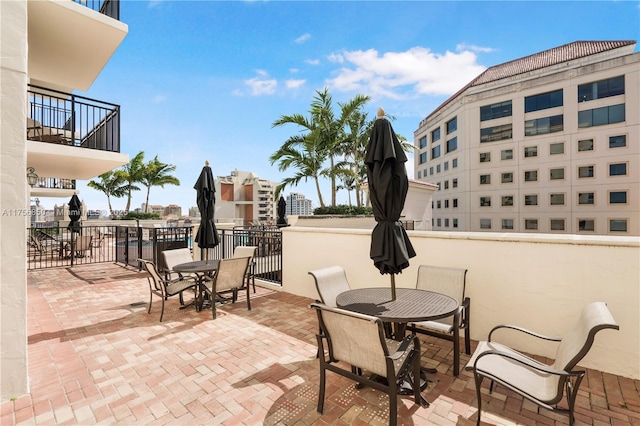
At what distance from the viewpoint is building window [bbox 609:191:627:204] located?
83.3 feet

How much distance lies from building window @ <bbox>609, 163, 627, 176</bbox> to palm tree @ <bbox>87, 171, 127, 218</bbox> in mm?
46748

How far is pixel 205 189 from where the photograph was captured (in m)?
6.60

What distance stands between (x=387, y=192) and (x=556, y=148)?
3571cm

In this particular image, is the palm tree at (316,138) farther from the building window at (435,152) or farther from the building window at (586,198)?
the building window at (435,152)

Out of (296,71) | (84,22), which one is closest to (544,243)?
(84,22)

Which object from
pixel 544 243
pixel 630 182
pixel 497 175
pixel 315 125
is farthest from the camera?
pixel 497 175

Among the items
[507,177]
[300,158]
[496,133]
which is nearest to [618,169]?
[507,177]

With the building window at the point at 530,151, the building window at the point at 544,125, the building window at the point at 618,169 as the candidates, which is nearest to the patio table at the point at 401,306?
the building window at the point at 618,169

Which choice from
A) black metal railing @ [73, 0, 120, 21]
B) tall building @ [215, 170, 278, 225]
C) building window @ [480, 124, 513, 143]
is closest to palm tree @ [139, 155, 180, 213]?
tall building @ [215, 170, 278, 225]

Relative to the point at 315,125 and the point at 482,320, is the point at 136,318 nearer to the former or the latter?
the point at 482,320

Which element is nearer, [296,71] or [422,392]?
[422,392]

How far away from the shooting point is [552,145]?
2903 cm

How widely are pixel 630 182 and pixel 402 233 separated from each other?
3516 cm

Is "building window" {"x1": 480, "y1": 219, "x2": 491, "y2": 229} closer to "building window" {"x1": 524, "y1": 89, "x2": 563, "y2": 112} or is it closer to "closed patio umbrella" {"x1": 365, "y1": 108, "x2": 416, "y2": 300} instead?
"building window" {"x1": 524, "y1": 89, "x2": 563, "y2": 112}
